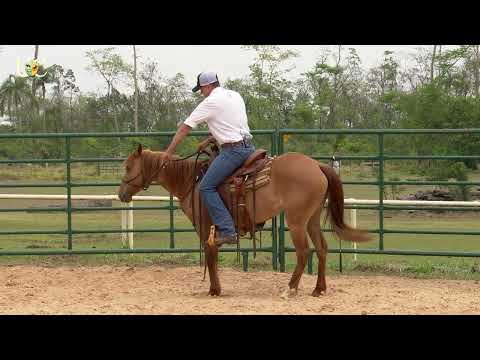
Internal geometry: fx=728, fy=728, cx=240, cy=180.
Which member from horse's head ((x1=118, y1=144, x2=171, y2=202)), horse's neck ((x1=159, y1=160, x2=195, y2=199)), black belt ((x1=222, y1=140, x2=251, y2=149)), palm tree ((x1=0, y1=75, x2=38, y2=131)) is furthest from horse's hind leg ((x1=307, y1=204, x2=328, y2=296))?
palm tree ((x1=0, y1=75, x2=38, y2=131))

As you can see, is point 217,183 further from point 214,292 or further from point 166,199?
point 166,199

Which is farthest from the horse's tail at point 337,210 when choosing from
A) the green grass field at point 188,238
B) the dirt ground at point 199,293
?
the green grass field at point 188,238

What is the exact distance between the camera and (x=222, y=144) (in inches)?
289

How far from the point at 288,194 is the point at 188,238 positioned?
6877 millimetres

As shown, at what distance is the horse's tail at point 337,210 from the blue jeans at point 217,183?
3.06 ft

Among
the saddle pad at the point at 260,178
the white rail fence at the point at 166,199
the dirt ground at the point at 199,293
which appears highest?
the saddle pad at the point at 260,178

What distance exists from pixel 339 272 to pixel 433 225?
20.3 ft

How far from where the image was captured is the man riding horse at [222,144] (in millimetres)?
7203

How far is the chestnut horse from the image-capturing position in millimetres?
7270

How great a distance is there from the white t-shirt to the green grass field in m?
2.69

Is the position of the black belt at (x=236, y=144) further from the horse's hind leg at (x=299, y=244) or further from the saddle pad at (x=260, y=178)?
the horse's hind leg at (x=299, y=244)

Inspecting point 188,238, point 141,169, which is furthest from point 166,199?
point 188,238

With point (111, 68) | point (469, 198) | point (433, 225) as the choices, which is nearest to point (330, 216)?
point (433, 225)

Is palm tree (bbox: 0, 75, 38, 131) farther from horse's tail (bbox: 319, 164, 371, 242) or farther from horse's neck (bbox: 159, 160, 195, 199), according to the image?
horse's tail (bbox: 319, 164, 371, 242)
